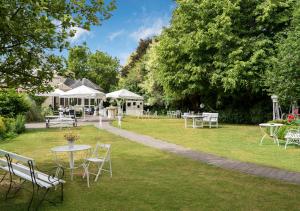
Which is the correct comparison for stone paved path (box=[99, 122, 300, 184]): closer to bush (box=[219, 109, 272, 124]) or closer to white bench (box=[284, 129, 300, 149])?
white bench (box=[284, 129, 300, 149])

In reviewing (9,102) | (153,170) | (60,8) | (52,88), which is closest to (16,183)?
(52,88)

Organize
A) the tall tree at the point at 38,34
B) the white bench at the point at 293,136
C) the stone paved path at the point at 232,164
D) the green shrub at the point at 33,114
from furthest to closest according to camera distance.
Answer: the green shrub at the point at 33,114
the white bench at the point at 293,136
the stone paved path at the point at 232,164
the tall tree at the point at 38,34

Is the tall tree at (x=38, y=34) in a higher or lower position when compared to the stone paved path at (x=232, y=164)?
higher

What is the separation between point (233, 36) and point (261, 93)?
18.1 ft

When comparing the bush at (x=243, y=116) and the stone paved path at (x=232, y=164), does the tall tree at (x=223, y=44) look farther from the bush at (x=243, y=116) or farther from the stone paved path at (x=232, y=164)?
the stone paved path at (x=232, y=164)

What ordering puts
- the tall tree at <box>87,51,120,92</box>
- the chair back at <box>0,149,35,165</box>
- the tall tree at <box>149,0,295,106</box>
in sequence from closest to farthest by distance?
1. the chair back at <box>0,149,35,165</box>
2. the tall tree at <box>149,0,295,106</box>
3. the tall tree at <box>87,51,120,92</box>

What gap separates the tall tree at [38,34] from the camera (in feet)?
18.7

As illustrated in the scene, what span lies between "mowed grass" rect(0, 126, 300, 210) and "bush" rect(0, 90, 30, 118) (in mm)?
12344

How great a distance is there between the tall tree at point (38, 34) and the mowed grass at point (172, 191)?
2611 millimetres

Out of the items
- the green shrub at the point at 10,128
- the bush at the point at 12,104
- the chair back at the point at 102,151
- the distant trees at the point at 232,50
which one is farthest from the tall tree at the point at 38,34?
the distant trees at the point at 232,50

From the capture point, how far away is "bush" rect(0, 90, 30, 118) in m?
20.2

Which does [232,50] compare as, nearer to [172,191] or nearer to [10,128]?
[10,128]

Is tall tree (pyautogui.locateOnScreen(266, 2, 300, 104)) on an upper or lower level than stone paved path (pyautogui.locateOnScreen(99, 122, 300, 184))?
upper

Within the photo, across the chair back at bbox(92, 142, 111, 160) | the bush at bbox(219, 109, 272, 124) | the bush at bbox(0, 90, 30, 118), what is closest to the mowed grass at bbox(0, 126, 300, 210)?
the chair back at bbox(92, 142, 111, 160)
